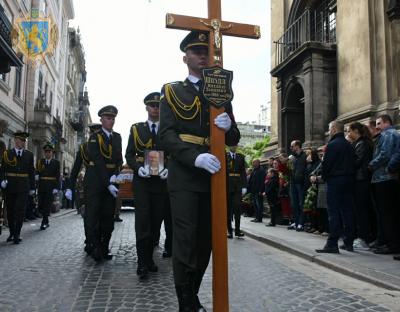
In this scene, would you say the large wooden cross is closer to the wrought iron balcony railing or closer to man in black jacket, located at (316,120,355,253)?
man in black jacket, located at (316,120,355,253)

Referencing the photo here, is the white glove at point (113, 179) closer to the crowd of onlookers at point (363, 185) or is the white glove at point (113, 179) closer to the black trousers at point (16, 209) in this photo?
the black trousers at point (16, 209)

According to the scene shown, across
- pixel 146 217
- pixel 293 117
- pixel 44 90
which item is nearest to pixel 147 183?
pixel 146 217

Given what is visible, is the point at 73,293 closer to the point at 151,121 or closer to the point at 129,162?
the point at 129,162

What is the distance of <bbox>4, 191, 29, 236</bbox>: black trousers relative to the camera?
27.1ft

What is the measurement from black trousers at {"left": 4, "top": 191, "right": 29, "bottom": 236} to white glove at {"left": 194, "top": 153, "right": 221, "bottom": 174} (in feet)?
20.1

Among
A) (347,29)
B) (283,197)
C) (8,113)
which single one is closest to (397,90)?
(347,29)

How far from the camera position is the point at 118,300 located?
4.14 metres

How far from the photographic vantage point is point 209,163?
3.13 meters

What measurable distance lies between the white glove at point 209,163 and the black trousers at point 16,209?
6117 millimetres

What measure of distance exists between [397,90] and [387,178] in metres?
5.68

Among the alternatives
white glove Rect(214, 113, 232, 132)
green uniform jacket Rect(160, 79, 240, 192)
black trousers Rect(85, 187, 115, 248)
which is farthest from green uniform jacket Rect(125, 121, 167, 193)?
white glove Rect(214, 113, 232, 132)

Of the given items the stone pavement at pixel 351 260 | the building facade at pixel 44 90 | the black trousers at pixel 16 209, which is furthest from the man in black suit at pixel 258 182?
the building facade at pixel 44 90

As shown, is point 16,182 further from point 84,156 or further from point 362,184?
point 362,184

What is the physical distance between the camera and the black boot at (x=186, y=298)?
323 cm
